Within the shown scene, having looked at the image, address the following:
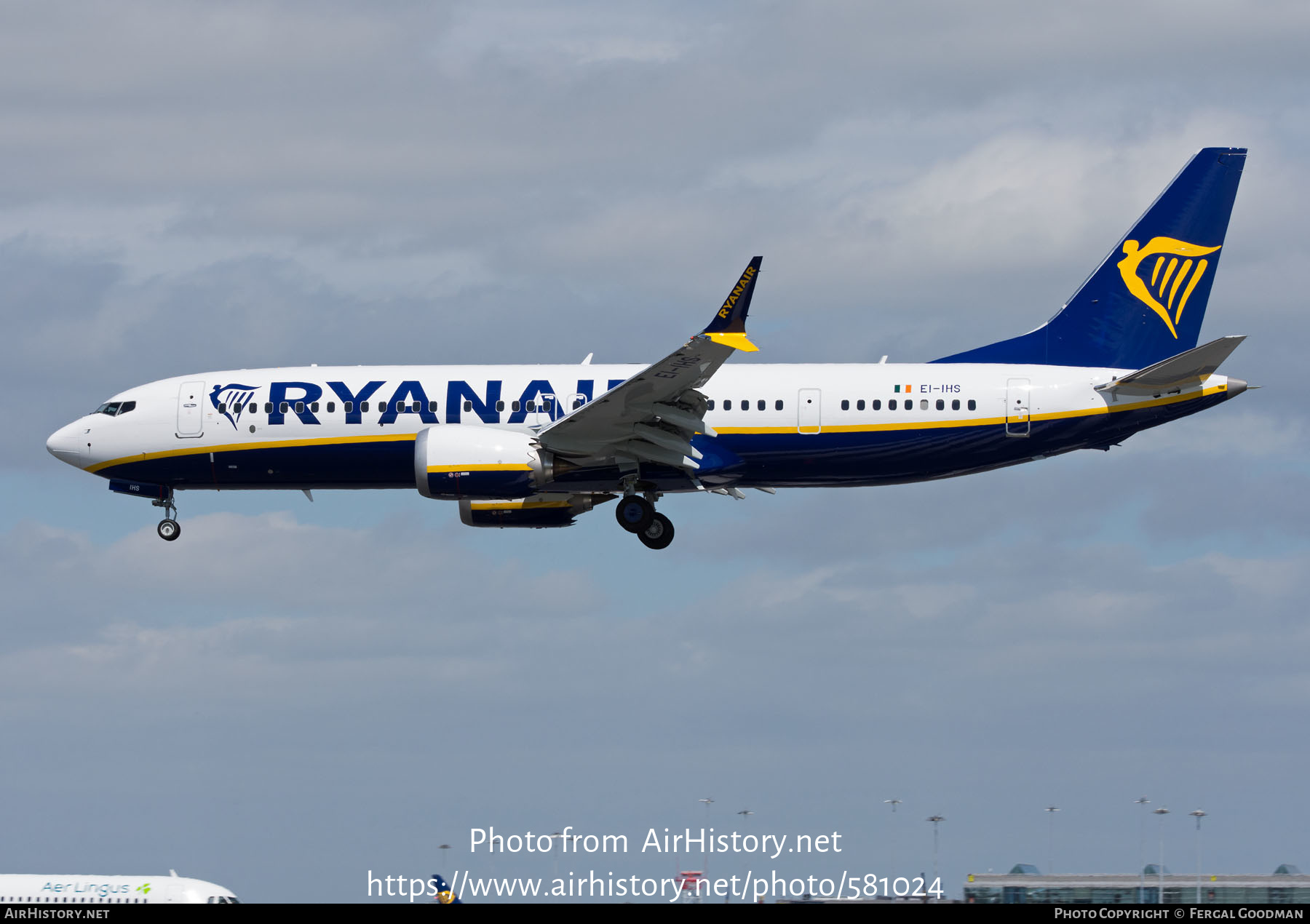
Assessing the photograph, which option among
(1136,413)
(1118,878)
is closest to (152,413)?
(1136,413)

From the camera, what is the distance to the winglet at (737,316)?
40.1m

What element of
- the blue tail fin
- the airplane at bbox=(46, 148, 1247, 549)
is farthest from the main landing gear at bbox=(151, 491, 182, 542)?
the blue tail fin

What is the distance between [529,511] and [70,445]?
1326cm

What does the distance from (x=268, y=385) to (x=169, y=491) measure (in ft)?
15.1

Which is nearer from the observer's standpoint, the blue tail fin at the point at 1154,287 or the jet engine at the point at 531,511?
the blue tail fin at the point at 1154,287

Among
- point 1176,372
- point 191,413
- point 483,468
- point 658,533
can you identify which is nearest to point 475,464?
point 483,468

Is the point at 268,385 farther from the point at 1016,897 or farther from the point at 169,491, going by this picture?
the point at 1016,897

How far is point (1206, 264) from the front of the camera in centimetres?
4819

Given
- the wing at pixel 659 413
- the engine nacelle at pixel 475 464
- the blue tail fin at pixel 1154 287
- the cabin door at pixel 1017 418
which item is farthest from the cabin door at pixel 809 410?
the engine nacelle at pixel 475 464

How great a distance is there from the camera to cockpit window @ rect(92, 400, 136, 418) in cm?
4931

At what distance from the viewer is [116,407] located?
1951 inches

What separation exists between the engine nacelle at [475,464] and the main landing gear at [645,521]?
320 centimetres

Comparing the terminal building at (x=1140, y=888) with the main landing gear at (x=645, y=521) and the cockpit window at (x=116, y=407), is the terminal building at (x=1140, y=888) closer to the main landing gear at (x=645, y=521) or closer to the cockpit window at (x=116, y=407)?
the main landing gear at (x=645, y=521)

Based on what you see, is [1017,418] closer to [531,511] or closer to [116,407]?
[531,511]
